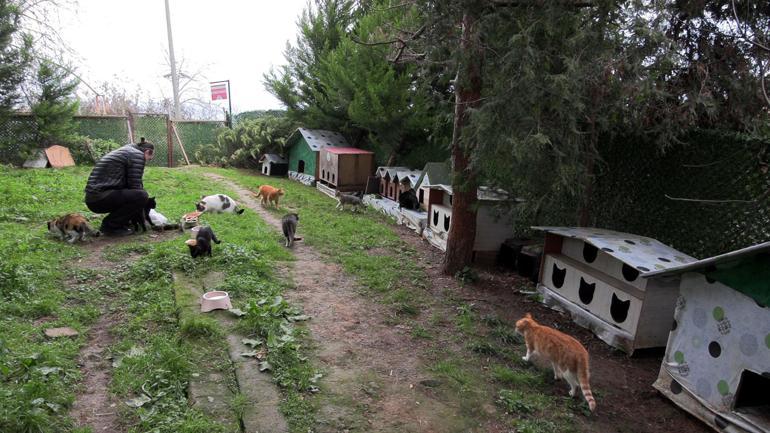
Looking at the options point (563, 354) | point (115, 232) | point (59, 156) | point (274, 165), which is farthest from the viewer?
point (274, 165)

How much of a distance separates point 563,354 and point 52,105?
15600mm

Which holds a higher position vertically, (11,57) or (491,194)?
(11,57)

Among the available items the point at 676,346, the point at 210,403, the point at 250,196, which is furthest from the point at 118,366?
the point at 250,196

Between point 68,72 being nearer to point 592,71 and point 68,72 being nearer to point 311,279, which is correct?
point 311,279

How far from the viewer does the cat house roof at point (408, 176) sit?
10.7m

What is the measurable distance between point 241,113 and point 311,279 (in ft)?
56.8

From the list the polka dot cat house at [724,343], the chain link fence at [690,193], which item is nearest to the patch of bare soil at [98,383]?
the polka dot cat house at [724,343]

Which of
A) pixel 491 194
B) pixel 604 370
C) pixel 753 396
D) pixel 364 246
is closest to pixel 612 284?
pixel 604 370

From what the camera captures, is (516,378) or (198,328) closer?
(516,378)

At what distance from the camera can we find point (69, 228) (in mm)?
6953

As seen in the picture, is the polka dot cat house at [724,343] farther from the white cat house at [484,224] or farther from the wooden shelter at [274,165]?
the wooden shelter at [274,165]

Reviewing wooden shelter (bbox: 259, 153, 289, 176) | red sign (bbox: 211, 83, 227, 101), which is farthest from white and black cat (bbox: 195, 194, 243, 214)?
red sign (bbox: 211, 83, 227, 101)

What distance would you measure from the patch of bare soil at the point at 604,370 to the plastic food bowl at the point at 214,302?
2580 mm

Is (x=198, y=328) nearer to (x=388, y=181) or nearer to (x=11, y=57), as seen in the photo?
(x=388, y=181)
